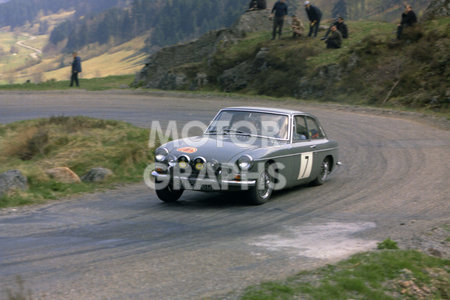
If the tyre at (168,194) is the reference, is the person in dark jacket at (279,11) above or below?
above

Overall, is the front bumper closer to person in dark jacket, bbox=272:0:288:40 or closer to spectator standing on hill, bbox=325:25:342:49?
person in dark jacket, bbox=272:0:288:40

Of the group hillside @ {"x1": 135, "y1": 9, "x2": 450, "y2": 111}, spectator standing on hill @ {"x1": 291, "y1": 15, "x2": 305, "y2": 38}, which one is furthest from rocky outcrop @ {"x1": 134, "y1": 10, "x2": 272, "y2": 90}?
spectator standing on hill @ {"x1": 291, "y1": 15, "x2": 305, "y2": 38}

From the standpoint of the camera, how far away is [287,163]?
9.66 m

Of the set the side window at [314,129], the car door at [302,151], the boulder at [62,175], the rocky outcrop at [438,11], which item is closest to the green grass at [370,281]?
the car door at [302,151]

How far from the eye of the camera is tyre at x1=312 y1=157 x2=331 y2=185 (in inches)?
432

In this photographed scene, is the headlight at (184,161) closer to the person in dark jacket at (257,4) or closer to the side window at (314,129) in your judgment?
the side window at (314,129)

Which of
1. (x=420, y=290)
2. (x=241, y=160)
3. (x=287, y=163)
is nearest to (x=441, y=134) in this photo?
(x=287, y=163)

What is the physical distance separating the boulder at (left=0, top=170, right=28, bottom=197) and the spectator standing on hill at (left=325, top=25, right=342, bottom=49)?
84.2ft

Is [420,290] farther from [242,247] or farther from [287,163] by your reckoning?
[287,163]

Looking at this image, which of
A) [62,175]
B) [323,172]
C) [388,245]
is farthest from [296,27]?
[388,245]

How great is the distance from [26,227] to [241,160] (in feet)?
10.4

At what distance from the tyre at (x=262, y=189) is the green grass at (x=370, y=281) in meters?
2.96

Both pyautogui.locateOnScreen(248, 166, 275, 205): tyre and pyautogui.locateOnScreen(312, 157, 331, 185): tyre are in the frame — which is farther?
pyautogui.locateOnScreen(312, 157, 331, 185): tyre

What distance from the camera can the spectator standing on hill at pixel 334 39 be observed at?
107 ft
